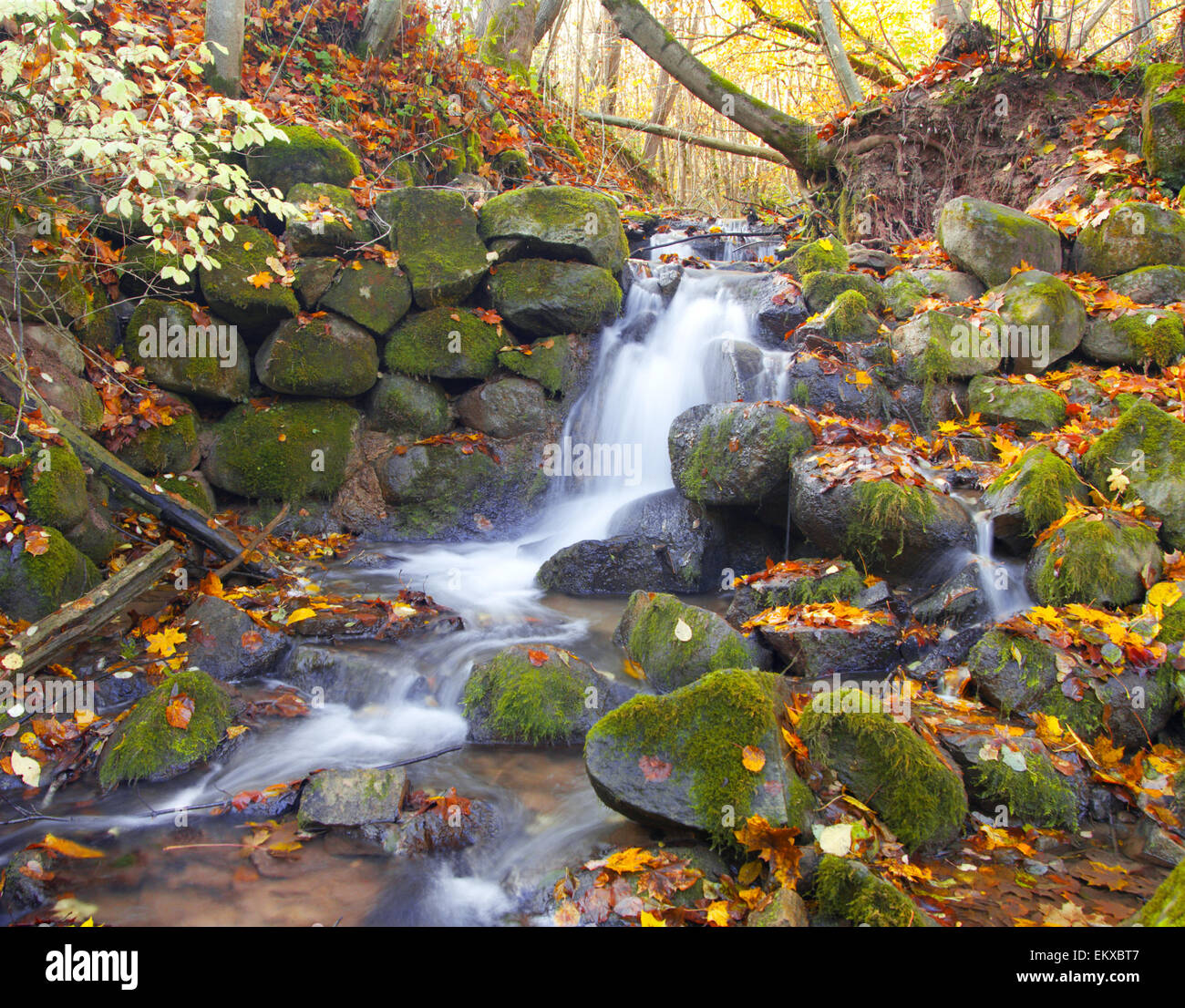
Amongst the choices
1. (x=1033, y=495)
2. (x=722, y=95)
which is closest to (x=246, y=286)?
(x=1033, y=495)

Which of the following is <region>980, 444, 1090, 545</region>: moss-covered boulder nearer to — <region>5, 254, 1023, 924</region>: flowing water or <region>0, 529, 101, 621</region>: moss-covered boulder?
<region>5, 254, 1023, 924</region>: flowing water

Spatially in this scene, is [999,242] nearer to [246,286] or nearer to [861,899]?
[861,899]

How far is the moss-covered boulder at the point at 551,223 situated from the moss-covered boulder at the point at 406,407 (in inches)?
74.7

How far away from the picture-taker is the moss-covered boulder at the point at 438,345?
798 centimetres

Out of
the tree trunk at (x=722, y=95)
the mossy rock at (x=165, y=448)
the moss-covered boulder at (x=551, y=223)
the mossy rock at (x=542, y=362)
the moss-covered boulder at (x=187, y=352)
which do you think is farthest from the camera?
the tree trunk at (x=722, y=95)

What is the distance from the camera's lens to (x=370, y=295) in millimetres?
7715

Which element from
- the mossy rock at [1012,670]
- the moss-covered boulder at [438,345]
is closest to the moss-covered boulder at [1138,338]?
the mossy rock at [1012,670]

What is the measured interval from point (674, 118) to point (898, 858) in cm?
1954

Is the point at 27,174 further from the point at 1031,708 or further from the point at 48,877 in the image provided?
the point at 1031,708

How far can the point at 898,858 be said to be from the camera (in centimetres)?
313

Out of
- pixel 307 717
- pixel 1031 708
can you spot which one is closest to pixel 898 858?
pixel 1031 708

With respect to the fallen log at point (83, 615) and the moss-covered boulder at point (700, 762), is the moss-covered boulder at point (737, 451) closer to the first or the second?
the moss-covered boulder at point (700, 762)

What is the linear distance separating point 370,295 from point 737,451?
4.33 meters
